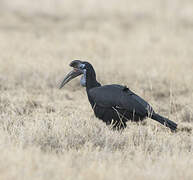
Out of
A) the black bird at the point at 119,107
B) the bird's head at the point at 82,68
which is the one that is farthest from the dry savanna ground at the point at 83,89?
the bird's head at the point at 82,68

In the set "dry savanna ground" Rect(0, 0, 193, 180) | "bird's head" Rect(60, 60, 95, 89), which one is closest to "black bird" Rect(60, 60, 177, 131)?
"dry savanna ground" Rect(0, 0, 193, 180)

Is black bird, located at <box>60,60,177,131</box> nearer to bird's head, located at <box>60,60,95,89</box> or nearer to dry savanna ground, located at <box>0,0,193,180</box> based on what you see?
dry savanna ground, located at <box>0,0,193,180</box>

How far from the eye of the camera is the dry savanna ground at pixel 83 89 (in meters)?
5.16

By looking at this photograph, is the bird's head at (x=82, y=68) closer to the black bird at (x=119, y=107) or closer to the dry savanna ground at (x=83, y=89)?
the black bird at (x=119, y=107)

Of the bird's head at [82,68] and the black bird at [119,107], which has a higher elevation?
the bird's head at [82,68]

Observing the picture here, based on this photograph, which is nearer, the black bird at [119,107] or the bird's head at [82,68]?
the black bird at [119,107]

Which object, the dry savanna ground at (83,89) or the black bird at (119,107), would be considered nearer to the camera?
the dry savanna ground at (83,89)

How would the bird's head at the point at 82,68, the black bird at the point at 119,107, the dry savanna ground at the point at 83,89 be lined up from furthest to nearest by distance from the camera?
the bird's head at the point at 82,68 → the black bird at the point at 119,107 → the dry savanna ground at the point at 83,89

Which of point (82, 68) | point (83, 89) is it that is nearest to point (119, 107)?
point (82, 68)

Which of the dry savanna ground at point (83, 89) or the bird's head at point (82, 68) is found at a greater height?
the bird's head at point (82, 68)

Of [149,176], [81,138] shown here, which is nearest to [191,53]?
[81,138]

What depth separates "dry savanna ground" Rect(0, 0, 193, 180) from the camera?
203 inches

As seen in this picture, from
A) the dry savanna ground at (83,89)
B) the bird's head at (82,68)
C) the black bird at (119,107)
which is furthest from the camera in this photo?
the bird's head at (82,68)

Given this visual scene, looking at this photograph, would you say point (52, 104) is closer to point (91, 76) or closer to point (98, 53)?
point (91, 76)
